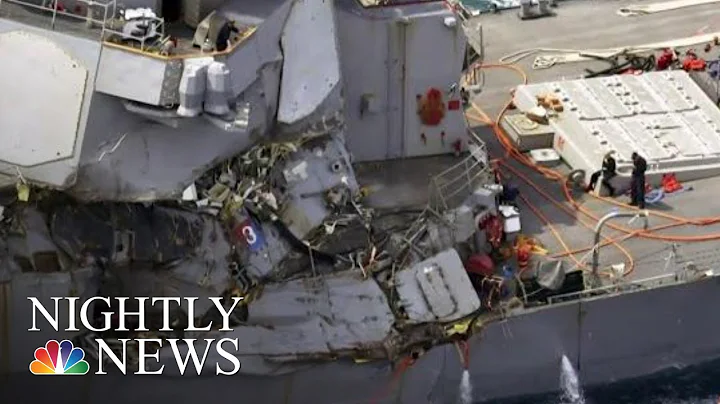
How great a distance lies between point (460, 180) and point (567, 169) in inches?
133

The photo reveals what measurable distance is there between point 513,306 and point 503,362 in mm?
1133

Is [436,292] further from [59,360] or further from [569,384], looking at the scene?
[59,360]

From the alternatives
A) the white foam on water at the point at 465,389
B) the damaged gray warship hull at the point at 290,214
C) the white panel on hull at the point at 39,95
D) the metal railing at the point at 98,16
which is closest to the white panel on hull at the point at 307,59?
the damaged gray warship hull at the point at 290,214

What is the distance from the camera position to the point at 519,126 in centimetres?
2991

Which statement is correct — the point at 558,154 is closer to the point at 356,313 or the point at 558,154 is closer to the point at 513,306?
the point at 513,306

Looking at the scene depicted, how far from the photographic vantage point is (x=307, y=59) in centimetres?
2347

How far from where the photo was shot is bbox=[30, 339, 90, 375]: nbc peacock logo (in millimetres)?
23672

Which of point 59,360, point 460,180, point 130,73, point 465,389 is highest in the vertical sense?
point 130,73

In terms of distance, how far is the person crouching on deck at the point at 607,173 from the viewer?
28125 mm

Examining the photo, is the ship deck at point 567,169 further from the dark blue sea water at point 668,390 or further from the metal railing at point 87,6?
the metal railing at point 87,6

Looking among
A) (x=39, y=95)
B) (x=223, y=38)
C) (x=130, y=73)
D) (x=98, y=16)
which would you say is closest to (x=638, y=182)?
(x=223, y=38)

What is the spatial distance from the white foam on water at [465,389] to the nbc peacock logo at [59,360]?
638 centimetres

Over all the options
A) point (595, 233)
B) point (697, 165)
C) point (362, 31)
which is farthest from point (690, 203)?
point (362, 31)

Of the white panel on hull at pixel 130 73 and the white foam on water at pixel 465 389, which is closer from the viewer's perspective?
the white panel on hull at pixel 130 73
